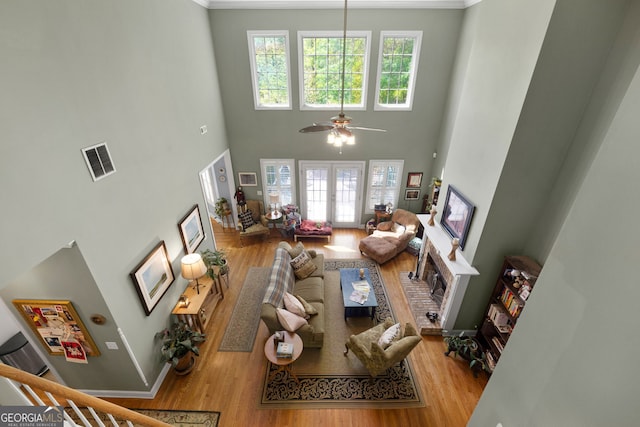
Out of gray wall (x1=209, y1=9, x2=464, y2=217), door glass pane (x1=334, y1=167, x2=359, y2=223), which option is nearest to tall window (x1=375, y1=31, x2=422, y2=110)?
gray wall (x1=209, y1=9, x2=464, y2=217)

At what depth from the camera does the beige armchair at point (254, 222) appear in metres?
7.85

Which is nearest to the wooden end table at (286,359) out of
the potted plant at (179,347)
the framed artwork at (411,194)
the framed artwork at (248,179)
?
the potted plant at (179,347)

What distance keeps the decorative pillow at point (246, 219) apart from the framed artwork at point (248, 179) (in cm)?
80

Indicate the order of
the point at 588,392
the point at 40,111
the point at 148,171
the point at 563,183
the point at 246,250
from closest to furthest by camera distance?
the point at 588,392
the point at 40,111
the point at 563,183
the point at 148,171
the point at 246,250

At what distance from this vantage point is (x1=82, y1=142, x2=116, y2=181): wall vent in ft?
9.82

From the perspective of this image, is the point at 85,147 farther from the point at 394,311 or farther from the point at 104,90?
the point at 394,311

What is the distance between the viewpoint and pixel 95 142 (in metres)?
3.09

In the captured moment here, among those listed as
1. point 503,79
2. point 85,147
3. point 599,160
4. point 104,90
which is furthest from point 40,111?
point 503,79

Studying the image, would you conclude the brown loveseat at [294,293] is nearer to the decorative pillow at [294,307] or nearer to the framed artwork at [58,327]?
the decorative pillow at [294,307]

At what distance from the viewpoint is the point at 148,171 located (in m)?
4.03

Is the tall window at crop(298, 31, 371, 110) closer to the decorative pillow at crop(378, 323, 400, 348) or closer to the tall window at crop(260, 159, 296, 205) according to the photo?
the tall window at crop(260, 159, 296, 205)

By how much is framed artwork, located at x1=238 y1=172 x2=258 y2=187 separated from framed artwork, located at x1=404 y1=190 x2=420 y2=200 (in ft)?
14.5

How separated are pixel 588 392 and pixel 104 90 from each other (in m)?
4.85

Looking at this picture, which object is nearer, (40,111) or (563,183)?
(40,111)
